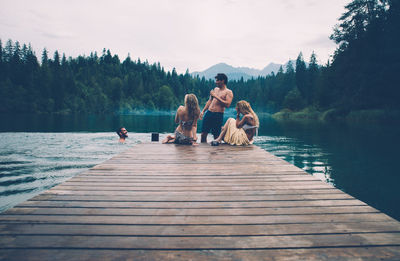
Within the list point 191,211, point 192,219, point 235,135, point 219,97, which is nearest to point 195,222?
point 192,219

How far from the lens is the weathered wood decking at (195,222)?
2105 millimetres

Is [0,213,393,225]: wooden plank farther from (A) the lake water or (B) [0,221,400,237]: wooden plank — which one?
(A) the lake water

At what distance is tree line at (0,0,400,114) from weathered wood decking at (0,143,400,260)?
41.0m

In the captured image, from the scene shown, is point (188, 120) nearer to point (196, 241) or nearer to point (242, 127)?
point (242, 127)

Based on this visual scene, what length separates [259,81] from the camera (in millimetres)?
128375

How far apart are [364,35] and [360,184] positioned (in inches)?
1545

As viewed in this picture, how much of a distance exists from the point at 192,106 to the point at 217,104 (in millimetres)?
959

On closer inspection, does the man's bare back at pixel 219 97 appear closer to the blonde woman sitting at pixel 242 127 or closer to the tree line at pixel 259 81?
the blonde woman sitting at pixel 242 127

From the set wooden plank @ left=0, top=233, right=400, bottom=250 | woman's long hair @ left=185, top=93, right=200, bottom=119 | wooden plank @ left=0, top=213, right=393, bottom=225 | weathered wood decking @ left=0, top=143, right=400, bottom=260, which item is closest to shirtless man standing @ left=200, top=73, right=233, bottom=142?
woman's long hair @ left=185, top=93, right=200, bottom=119

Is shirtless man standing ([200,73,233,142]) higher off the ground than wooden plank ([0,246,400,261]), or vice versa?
shirtless man standing ([200,73,233,142])

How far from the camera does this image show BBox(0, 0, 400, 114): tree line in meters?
38.1

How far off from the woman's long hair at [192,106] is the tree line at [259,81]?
125ft

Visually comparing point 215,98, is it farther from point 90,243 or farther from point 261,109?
point 261,109

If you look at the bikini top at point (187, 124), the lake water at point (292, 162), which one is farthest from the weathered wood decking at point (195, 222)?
the lake water at point (292, 162)
